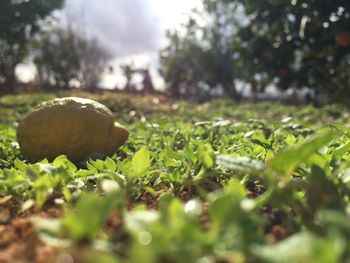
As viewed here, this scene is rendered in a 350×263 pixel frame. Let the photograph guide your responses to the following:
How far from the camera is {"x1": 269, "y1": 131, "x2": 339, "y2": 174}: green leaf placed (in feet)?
3.08

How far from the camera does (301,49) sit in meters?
8.36

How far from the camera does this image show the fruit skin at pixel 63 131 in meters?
2.35

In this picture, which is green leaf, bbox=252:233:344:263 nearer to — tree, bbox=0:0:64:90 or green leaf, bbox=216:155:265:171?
green leaf, bbox=216:155:265:171

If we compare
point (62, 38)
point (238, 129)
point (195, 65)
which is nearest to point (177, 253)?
point (238, 129)

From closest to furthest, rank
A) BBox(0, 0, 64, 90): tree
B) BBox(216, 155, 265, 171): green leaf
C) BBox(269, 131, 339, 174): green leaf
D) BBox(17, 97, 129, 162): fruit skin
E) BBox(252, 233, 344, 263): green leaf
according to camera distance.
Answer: BBox(252, 233, 344, 263): green leaf
BBox(269, 131, 339, 174): green leaf
BBox(216, 155, 265, 171): green leaf
BBox(17, 97, 129, 162): fruit skin
BBox(0, 0, 64, 90): tree

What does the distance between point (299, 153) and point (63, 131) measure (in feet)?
5.44

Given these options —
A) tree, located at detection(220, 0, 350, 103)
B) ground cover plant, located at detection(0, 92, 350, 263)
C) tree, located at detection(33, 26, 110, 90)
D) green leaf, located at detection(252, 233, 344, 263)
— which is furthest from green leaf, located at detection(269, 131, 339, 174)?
tree, located at detection(33, 26, 110, 90)

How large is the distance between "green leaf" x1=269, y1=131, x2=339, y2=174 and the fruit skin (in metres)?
1.56

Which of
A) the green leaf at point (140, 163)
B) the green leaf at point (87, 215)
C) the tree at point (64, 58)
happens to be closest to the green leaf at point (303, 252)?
the green leaf at point (87, 215)

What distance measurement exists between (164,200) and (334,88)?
761 cm

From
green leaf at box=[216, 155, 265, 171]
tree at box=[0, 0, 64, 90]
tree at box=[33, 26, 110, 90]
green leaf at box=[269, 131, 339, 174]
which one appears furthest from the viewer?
tree at box=[33, 26, 110, 90]

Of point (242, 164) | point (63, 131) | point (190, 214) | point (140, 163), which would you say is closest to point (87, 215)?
point (190, 214)

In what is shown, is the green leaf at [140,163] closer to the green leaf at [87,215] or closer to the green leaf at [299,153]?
the green leaf at [299,153]

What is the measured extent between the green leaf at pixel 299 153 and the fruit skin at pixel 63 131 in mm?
1557
